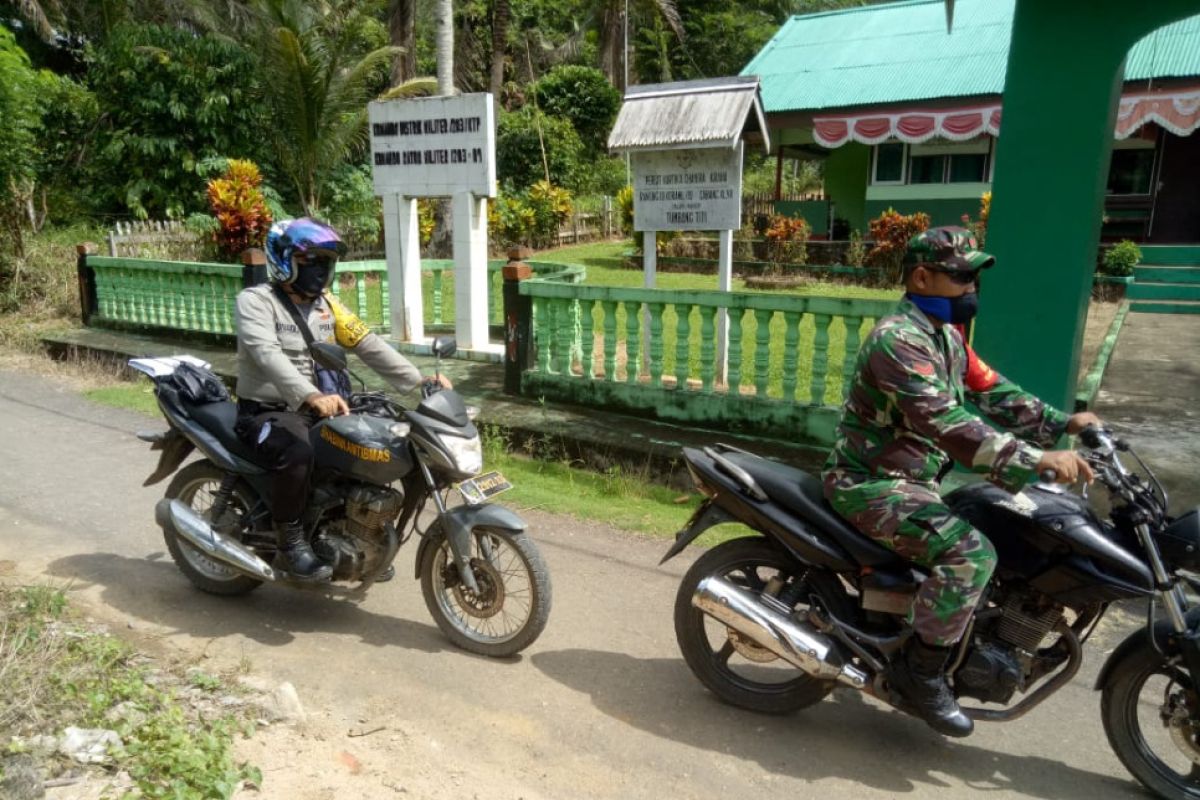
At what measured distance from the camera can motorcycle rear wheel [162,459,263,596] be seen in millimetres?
→ 4273

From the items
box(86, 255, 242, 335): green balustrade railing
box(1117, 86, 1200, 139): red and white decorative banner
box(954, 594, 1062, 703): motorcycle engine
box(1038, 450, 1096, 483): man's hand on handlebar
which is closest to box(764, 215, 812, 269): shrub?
box(1117, 86, 1200, 139): red and white decorative banner

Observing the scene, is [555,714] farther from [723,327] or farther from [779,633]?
[723,327]

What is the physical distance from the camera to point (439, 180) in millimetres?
8711

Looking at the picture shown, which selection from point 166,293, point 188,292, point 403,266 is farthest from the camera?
point 166,293

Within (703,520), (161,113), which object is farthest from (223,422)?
(161,113)

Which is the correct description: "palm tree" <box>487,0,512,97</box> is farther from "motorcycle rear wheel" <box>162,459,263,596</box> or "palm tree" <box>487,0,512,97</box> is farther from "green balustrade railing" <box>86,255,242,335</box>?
"motorcycle rear wheel" <box>162,459,263,596</box>

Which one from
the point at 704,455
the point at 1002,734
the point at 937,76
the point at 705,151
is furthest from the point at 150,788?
the point at 937,76

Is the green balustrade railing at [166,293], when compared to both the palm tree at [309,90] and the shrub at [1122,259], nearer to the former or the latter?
the palm tree at [309,90]

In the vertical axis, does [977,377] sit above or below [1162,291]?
above

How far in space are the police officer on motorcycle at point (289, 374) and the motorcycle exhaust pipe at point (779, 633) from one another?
57.8 inches

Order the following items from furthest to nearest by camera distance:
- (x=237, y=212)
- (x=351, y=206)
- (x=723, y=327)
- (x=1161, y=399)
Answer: (x=351, y=206), (x=237, y=212), (x=1161, y=399), (x=723, y=327)

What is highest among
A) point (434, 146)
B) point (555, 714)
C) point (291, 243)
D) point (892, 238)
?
point (434, 146)

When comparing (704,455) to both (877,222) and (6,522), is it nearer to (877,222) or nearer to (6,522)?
(6,522)

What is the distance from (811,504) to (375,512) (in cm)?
186
